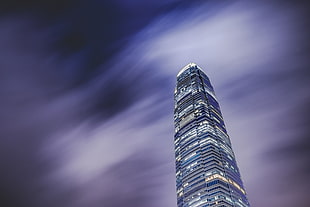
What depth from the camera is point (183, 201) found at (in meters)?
140

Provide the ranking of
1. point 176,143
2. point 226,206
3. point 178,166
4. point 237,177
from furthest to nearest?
point 176,143
point 178,166
point 237,177
point 226,206

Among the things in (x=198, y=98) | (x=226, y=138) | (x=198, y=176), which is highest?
(x=198, y=98)

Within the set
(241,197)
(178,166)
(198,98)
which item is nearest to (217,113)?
(198,98)

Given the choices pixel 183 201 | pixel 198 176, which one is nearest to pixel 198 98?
pixel 198 176

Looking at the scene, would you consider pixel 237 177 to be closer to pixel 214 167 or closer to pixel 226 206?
pixel 214 167

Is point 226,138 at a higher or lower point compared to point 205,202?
higher

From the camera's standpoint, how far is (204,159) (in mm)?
146125

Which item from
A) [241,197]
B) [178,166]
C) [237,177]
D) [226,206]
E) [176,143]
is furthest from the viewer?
[176,143]

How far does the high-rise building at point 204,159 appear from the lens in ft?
428

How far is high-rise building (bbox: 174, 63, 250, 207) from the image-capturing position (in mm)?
130500

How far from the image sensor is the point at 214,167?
5463 inches

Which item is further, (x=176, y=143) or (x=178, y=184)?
(x=176, y=143)

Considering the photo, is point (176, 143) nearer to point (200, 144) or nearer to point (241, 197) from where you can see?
point (200, 144)

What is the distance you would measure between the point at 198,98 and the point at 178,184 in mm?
65292
